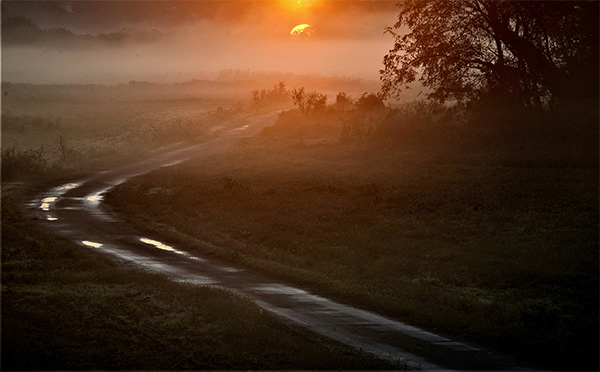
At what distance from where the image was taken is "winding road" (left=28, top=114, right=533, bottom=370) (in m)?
12.3

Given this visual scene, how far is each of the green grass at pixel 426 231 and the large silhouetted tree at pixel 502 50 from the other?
15.6 ft

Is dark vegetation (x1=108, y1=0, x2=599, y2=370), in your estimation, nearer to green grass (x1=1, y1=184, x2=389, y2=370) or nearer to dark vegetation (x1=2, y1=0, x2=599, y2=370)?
dark vegetation (x1=2, y1=0, x2=599, y2=370)

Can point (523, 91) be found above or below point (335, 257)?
above

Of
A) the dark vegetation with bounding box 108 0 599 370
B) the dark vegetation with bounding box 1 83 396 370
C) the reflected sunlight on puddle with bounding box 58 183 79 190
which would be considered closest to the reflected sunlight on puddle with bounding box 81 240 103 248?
the dark vegetation with bounding box 1 83 396 370

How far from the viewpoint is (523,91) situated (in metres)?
39.9

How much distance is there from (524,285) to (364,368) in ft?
25.4

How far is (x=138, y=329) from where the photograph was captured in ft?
42.5

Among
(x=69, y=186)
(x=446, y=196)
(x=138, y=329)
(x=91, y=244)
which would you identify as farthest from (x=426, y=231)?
(x=69, y=186)

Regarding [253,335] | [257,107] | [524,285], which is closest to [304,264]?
[524,285]

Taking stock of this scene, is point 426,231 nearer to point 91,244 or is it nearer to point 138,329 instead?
point 91,244

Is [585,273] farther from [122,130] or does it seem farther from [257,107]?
[257,107]

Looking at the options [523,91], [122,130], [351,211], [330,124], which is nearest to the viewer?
[351,211]

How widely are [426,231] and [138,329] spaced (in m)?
12.7

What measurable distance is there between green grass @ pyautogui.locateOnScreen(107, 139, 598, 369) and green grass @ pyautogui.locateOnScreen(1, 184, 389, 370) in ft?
10.4
